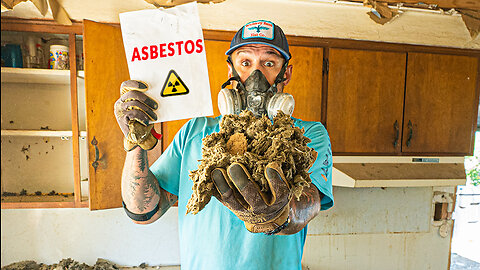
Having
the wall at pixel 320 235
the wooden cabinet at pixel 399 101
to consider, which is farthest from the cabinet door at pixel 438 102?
the wall at pixel 320 235

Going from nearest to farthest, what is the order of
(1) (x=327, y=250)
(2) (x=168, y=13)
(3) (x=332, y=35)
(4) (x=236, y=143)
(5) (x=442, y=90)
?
1. (4) (x=236, y=143)
2. (2) (x=168, y=13)
3. (3) (x=332, y=35)
4. (5) (x=442, y=90)
5. (1) (x=327, y=250)

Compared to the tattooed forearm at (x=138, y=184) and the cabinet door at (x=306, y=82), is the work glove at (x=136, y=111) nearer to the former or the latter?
the tattooed forearm at (x=138, y=184)

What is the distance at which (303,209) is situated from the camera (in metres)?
0.71

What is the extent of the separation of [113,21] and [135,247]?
151 centimetres

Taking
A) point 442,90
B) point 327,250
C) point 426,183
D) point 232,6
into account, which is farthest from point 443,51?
point 327,250

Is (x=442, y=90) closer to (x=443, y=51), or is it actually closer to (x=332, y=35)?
(x=443, y=51)

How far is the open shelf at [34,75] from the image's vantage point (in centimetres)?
144

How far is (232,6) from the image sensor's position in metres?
1.54

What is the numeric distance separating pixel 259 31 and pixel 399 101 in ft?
4.29

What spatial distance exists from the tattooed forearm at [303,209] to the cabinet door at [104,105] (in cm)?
110

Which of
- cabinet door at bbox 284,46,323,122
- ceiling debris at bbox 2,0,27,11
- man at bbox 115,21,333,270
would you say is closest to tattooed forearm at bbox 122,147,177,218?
man at bbox 115,21,333,270

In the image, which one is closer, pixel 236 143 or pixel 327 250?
pixel 236 143

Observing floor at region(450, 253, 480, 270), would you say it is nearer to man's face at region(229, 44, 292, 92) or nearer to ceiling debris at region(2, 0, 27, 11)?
man's face at region(229, 44, 292, 92)

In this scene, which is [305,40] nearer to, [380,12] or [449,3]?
[380,12]
